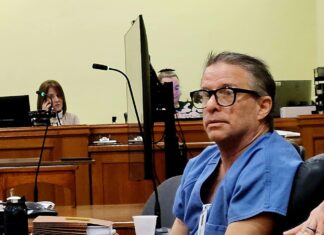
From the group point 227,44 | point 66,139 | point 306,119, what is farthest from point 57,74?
point 306,119

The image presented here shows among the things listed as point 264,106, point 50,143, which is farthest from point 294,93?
point 264,106

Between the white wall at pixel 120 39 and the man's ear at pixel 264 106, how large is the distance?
578cm

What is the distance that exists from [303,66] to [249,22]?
33.8 inches

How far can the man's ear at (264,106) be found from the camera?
1.75 meters

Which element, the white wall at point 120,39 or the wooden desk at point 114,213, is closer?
the wooden desk at point 114,213

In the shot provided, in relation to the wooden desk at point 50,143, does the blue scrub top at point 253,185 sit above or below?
above

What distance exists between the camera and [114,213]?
2770 mm

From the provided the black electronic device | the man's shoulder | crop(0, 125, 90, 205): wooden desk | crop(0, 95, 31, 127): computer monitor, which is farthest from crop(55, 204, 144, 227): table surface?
crop(0, 95, 31, 127): computer monitor

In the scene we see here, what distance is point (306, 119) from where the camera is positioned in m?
4.48

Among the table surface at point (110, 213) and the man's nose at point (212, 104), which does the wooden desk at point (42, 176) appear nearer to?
the table surface at point (110, 213)

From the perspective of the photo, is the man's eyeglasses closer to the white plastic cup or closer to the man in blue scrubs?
the man in blue scrubs

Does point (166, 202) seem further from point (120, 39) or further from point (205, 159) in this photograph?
point (120, 39)

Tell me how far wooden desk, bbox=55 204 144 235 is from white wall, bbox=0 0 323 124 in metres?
4.53

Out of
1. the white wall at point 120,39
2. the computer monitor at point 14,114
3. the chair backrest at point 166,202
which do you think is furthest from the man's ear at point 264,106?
the white wall at point 120,39
